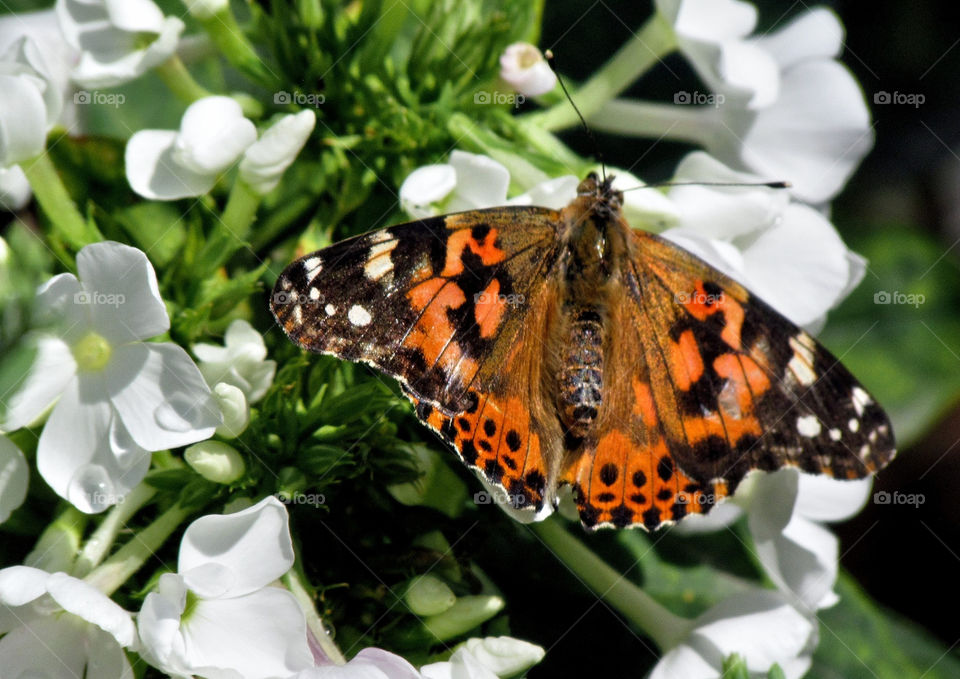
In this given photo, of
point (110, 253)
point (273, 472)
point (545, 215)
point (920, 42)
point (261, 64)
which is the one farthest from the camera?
point (920, 42)

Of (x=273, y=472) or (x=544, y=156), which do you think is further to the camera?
(x=544, y=156)

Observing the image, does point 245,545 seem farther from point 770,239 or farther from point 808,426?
point 770,239

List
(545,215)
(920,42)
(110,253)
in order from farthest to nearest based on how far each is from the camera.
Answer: (920,42)
(545,215)
(110,253)

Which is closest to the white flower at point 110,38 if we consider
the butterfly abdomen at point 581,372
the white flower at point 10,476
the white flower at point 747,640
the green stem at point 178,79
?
the green stem at point 178,79

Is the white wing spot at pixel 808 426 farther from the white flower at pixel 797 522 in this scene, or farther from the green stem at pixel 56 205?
the green stem at pixel 56 205

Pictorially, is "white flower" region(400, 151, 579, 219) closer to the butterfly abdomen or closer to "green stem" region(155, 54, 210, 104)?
the butterfly abdomen

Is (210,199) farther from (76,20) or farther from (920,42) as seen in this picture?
(920,42)

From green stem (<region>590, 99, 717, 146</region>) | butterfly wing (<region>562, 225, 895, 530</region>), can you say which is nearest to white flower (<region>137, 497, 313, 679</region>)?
butterfly wing (<region>562, 225, 895, 530</region>)

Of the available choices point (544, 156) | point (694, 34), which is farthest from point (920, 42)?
point (544, 156)
